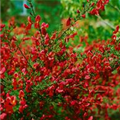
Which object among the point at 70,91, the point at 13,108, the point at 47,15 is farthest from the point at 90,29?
the point at 47,15

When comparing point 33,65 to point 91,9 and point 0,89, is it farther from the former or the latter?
point 91,9

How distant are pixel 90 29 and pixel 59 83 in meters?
4.19

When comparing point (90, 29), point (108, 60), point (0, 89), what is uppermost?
point (90, 29)

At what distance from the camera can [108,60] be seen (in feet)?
13.2

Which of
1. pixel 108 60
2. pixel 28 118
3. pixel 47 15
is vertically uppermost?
pixel 47 15

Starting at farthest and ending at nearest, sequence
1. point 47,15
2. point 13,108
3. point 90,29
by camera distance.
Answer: point 47,15 → point 90,29 → point 13,108

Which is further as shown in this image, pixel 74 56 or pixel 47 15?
pixel 47 15

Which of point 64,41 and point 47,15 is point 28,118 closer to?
point 64,41

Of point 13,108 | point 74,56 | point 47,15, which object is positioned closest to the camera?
point 13,108

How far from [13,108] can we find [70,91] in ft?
3.65

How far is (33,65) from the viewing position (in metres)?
4.02

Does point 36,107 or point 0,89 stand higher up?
point 0,89

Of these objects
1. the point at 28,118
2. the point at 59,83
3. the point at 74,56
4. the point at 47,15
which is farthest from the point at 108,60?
the point at 47,15

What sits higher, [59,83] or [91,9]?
[91,9]
